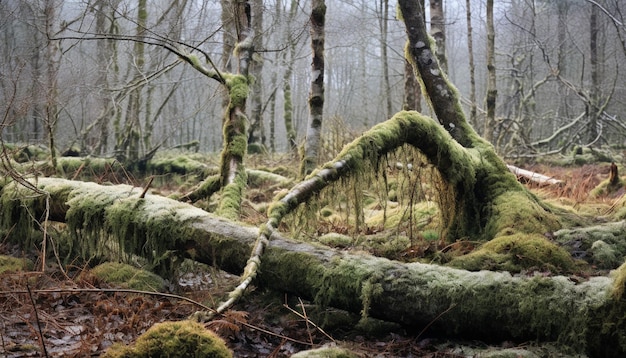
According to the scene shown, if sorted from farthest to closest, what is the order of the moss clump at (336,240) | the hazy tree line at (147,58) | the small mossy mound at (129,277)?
the hazy tree line at (147,58)
the moss clump at (336,240)
the small mossy mound at (129,277)

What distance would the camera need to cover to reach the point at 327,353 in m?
3.53

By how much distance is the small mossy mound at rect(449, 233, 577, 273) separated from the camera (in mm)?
4859

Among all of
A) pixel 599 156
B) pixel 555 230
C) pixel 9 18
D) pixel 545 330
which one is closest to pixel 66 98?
pixel 9 18

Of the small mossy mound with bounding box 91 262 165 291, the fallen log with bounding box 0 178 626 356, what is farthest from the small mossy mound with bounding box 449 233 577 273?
the small mossy mound with bounding box 91 262 165 291

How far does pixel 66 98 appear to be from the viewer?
11906 mm

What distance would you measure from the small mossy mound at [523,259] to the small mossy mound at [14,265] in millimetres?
4727

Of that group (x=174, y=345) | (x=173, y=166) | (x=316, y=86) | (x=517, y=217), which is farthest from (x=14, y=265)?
(x=173, y=166)

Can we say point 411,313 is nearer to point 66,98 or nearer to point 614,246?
Result: point 614,246

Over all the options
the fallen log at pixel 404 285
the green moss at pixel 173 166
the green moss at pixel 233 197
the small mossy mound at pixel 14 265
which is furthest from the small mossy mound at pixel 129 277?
the green moss at pixel 173 166

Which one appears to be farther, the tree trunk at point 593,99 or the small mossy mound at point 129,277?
the tree trunk at point 593,99

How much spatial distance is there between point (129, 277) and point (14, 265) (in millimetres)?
1486

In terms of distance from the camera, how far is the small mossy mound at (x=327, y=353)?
3.48 meters

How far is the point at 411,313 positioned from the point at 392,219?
383cm

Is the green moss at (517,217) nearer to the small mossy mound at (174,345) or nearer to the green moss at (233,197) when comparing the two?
the green moss at (233,197)
